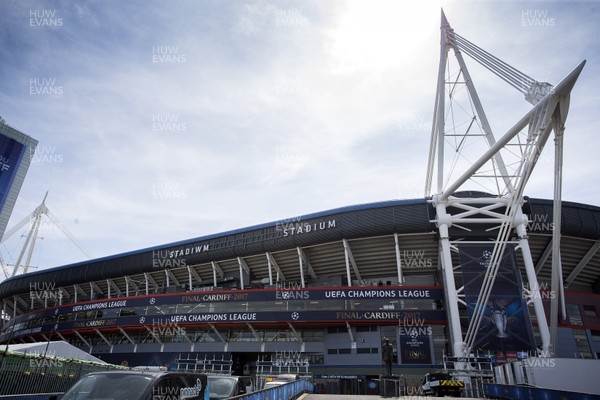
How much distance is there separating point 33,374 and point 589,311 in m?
46.6

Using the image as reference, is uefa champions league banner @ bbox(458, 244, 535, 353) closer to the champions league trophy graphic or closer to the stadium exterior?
the champions league trophy graphic

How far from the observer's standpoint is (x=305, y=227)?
37125mm

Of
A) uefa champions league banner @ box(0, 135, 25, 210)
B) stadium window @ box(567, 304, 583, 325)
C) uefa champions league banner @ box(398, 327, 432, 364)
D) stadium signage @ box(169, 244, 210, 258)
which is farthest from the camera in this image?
uefa champions league banner @ box(0, 135, 25, 210)

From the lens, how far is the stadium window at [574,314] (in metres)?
35.6

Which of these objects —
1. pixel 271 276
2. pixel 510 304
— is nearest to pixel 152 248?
pixel 271 276

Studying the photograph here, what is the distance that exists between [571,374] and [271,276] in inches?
1149

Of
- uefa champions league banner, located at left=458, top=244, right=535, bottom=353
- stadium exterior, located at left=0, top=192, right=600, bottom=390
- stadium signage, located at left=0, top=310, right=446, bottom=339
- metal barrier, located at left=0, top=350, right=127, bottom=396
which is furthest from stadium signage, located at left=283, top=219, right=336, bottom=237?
metal barrier, located at left=0, top=350, right=127, bottom=396

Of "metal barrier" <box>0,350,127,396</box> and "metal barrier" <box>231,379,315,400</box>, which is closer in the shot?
"metal barrier" <box>231,379,315,400</box>

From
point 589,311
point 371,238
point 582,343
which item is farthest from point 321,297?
point 589,311

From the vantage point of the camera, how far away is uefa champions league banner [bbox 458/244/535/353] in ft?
92.2

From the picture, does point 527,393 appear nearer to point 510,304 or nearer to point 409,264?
point 510,304

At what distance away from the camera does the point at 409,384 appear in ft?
101

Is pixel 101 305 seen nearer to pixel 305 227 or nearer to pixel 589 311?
pixel 305 227

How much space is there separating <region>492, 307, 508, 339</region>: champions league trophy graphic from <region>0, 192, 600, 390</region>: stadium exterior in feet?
5.53
